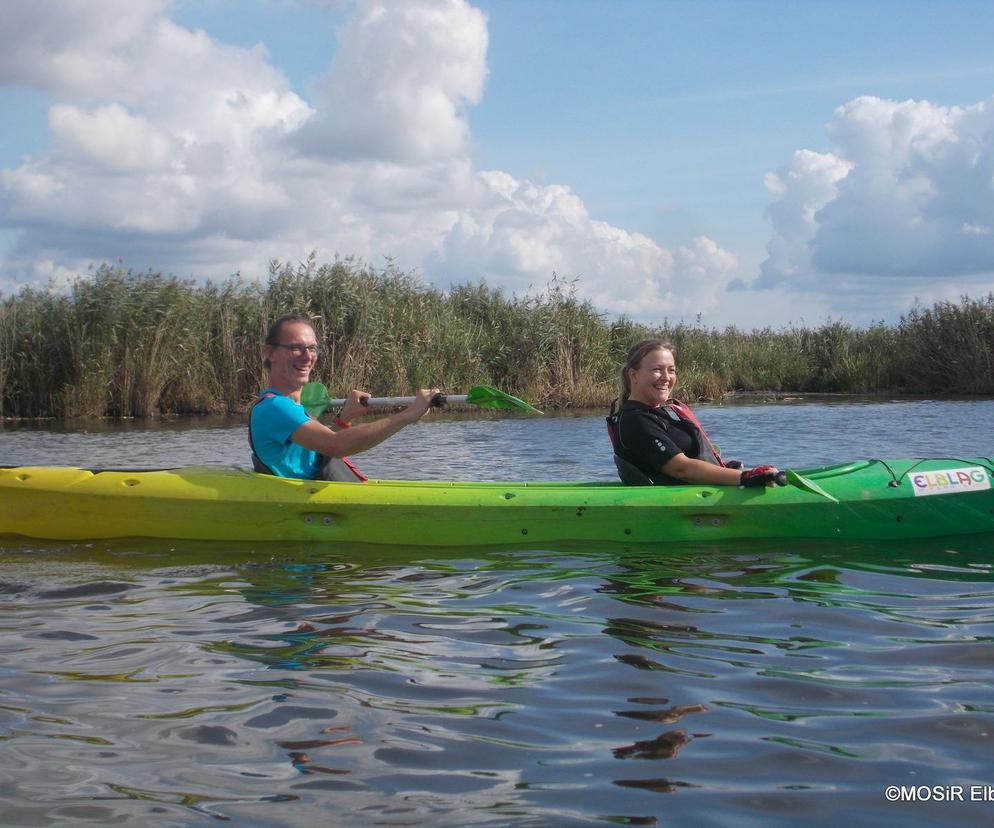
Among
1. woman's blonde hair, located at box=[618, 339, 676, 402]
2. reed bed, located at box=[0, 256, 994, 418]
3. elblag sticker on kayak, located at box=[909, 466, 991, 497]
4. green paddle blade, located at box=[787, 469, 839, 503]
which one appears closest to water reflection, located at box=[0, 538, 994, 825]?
green paddle blade, located at box=[787, 469, 839, 503]

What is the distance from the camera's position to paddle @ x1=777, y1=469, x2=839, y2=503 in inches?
194

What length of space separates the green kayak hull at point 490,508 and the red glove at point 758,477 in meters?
0.05

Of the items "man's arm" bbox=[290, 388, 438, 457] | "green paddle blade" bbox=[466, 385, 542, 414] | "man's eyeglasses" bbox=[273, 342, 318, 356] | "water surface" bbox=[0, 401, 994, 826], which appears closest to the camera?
"water surface" bbox=[0, 401, 994, 826]

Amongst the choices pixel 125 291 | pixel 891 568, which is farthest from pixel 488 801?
pixel 125 291

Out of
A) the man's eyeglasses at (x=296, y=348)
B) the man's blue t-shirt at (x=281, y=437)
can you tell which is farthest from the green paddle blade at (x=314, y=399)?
the man's eyeglasses at (x=296, y=348)

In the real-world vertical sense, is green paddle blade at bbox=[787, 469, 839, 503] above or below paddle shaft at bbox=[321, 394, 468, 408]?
below

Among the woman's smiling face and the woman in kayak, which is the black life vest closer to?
the woman in kayak

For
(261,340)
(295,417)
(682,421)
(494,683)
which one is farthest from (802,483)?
(261,340)

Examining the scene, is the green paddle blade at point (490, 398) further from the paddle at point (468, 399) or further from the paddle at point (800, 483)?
the paddle at point (800, 483)

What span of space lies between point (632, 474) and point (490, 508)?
0.77m

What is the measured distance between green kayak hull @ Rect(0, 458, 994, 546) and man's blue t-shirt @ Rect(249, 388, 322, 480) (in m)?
0.12

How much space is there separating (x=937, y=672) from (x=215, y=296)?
14.0 m

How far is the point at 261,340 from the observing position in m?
15.5

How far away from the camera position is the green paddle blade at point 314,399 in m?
5.70
